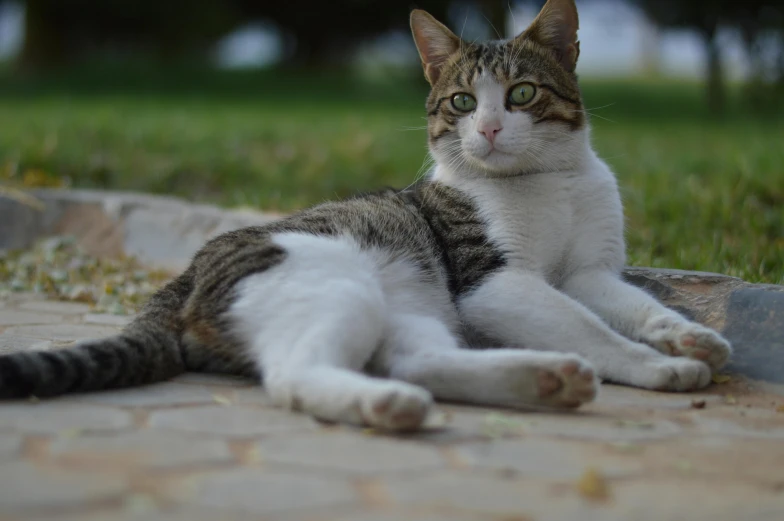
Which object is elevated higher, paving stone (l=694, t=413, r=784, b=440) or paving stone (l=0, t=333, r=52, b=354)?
paving stone (l=0, t=333, r=52, b=354)

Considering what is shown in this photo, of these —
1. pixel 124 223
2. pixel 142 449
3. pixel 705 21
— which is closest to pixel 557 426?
pixel 142 449

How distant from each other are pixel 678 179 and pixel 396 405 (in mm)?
5195

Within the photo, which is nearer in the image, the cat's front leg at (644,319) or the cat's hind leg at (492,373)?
the cat's hind leg at (492,373)

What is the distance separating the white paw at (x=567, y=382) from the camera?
268 cm

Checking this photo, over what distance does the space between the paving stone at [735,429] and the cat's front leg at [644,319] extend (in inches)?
17.7

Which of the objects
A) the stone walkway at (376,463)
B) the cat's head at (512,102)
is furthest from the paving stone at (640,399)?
the cat's head at (512,102)

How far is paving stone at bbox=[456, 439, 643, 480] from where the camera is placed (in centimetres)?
220

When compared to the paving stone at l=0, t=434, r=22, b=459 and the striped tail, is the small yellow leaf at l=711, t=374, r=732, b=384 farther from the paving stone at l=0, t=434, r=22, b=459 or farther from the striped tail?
the paving stone at l=0, t=434, r=22, b=459

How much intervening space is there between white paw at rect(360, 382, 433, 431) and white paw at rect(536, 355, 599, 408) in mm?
456

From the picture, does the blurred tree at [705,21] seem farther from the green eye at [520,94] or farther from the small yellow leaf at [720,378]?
the small yellow leaf at [720,378]

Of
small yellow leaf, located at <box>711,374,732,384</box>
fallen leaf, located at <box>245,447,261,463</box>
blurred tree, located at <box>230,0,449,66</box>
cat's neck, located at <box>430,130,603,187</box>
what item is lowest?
small yellow leaf, located at <box>711,374,732,384</box>

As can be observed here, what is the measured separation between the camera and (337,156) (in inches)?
320

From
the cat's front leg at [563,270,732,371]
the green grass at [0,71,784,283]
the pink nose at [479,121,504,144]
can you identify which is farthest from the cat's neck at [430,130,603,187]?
the green grass at [0,71,784,283]

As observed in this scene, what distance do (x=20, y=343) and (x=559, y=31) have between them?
2.62m
